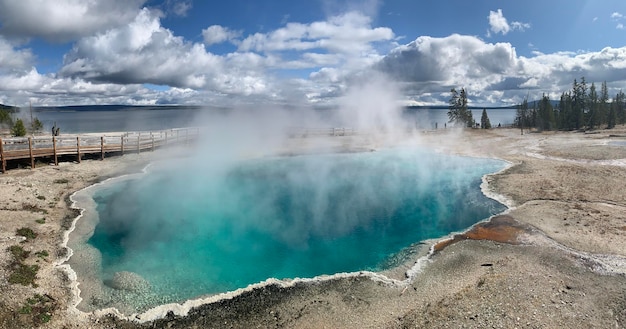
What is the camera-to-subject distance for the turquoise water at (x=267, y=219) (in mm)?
10992

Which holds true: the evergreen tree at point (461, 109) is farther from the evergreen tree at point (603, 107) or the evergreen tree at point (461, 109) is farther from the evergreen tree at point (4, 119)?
the evergreen tree at point (4, 119)

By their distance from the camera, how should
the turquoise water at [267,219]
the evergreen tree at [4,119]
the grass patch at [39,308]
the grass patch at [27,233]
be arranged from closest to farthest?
the grass patch at [39,308]
the turquoise water at [267,219]
the grass patch at [27,233]
the evergreen tree at [4,119]

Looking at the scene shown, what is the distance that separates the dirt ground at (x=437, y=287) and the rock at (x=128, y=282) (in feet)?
3.25

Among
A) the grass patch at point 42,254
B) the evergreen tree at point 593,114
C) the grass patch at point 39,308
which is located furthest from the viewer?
the evergreen tree at point 593,114

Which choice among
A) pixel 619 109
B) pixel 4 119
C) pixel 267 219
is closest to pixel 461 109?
pixel 619 109

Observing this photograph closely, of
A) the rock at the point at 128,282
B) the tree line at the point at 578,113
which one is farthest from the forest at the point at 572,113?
the rock at the point at 128,282

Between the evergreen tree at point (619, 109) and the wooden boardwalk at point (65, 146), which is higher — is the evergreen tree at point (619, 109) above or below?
Answer: above

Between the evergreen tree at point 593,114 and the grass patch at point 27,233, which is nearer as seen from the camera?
the grass patch at point 27,233

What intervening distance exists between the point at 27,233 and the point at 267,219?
26.2 feet

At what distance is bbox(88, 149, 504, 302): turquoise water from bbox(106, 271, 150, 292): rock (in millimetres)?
232

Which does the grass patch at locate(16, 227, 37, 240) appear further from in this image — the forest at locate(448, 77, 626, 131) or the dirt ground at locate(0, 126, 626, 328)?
the forest at locate(448, 77, 626, 131)

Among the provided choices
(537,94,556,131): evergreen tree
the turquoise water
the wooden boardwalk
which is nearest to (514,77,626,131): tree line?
(537,94,556,131): evergreen tree

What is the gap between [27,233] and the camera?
11.9m

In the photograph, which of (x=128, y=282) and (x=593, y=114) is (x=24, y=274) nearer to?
(x=128, y=282)
